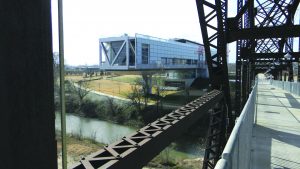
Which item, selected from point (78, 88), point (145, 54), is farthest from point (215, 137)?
point (145, 54)

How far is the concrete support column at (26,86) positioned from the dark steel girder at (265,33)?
1393cm

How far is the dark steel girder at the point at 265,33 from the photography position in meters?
14.5

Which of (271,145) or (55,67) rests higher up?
(55,67)

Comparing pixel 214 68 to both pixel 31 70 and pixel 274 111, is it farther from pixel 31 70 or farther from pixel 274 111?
pixel 31 70

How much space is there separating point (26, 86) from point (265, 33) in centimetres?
1494

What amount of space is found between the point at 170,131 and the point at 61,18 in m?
4.78

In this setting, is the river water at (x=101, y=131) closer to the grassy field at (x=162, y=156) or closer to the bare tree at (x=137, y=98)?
the grassy field at (x=162, y=156)

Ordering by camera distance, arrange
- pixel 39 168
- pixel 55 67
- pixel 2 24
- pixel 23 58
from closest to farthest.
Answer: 1. pixel 2 24
2. pixel 23 58
3. pixel 39 168
4. pixel 55 67

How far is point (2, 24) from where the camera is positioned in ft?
5.28

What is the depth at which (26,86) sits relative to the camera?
1.77m

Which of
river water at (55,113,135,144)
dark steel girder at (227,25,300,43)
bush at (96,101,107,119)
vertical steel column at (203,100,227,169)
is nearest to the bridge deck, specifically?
vertical steel column at (203,100,227,169)

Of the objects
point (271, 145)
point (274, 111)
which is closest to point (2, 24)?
point (271, 145)

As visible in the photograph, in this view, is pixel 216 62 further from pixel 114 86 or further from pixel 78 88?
pixel 114 86

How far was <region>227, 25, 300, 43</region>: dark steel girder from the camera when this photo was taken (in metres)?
14.5
